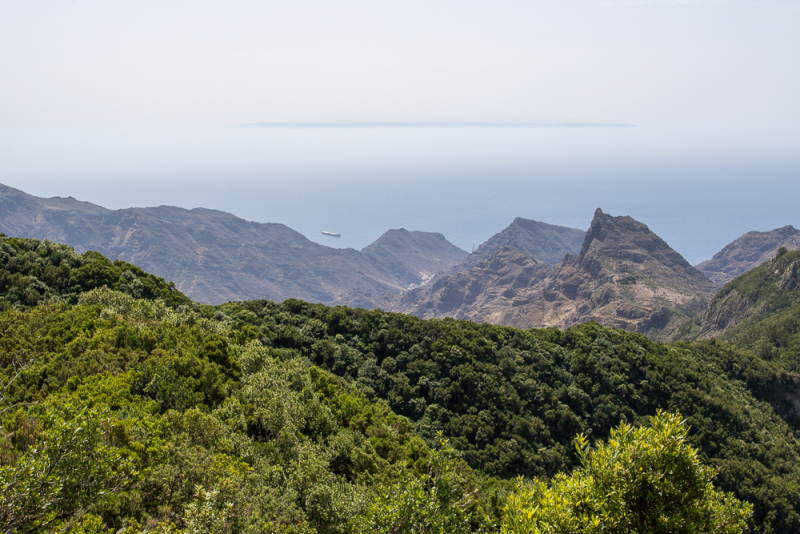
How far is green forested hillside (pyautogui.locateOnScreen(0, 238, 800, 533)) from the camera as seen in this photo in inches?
521

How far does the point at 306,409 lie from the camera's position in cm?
2864

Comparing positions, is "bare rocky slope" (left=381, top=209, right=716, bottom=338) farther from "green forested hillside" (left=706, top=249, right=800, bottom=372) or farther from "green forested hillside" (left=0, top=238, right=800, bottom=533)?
"green forested hillside" (left=0, top=238, right=800, bottom=533)

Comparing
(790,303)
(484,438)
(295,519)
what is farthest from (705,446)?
(790,303)

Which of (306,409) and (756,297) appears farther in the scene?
(756,297)

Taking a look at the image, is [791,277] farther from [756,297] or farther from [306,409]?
[306,409]

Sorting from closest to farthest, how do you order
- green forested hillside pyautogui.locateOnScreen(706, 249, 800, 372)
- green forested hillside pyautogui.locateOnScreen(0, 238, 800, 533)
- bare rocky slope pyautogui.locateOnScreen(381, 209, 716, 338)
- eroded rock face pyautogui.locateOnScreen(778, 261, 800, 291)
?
green forested hillside pyautogui.locateOnScreen(0, 238, 800, 533)
green forested hillside pyautogui.locateOnScreen(706, 249, 800, 372)
eroded rock face pyautogui.locateOnScreen(778, 261, 800, 291)
bare rocky slope pyautogui.locateOnScreen(381, 209, 716, 338)

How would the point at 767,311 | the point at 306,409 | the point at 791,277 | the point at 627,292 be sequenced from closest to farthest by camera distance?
the point at 306,409
the point at 791,277
the point at 767,311
the point at 627,292

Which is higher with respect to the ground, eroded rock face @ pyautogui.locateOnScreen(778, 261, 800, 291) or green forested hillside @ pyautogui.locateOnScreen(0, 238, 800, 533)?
eroded rock face @ pyautogui.locateOnScreen(778, 261, 800, 291)

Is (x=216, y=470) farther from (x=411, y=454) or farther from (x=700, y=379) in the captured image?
→ (x=700, y=379)

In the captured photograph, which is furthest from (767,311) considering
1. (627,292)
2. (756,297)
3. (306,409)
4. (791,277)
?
(306,409)

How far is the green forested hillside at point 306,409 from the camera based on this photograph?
13.2 m

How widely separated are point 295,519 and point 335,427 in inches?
516

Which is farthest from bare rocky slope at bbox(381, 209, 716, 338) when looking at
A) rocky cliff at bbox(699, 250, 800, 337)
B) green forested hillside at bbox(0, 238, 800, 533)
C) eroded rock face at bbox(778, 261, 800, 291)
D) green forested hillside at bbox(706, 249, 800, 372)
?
green forested hillside at bbox(0, 238, 800, 533)

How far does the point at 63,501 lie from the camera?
1102 centimetres
